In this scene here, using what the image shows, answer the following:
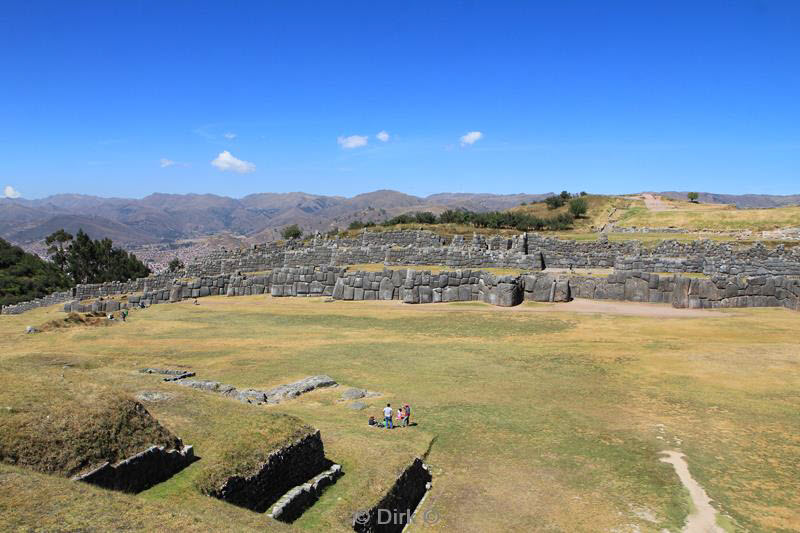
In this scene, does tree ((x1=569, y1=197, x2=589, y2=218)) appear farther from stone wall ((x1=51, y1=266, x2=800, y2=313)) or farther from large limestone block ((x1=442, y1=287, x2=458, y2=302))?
large limestone block ((x1=442, y1=287, x2=458, y2=302))

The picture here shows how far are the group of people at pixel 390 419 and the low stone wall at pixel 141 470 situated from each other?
5032 mm

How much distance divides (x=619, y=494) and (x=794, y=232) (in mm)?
48315

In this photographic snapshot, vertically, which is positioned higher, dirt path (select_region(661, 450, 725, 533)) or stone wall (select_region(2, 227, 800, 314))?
stone wall (select_region(2, 227, 800, 314))

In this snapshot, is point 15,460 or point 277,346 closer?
point 15,460

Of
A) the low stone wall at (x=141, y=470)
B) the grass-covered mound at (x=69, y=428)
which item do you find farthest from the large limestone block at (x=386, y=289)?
the low stone wall at (x=141, y=470)

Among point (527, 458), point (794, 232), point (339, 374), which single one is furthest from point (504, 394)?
point (794, 232)

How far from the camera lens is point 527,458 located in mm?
11906

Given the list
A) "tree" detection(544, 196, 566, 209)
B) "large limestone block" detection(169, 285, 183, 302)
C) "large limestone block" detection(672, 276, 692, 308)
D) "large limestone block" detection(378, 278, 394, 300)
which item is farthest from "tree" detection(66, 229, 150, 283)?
"tree" detection(544, 196, 566, 209)

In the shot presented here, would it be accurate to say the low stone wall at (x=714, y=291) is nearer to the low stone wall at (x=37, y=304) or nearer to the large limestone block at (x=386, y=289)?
the large limestone block at (x=386, y=289)

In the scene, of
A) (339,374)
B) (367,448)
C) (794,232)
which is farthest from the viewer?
(794,232)

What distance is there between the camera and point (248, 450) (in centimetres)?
950

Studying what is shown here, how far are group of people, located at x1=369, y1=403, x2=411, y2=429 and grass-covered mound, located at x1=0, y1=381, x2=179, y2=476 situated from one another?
5.11 meters

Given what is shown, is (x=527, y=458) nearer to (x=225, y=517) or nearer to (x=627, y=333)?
(x=225, y=517)

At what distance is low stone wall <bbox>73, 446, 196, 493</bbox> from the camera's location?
827cm
